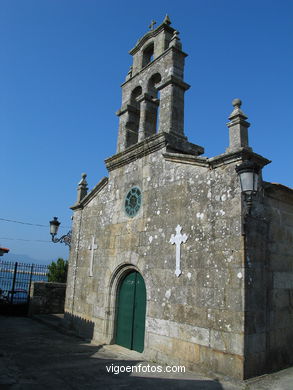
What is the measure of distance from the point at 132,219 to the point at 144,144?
6.63 ft

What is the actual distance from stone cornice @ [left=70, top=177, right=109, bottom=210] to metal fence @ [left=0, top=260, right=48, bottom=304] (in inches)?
183

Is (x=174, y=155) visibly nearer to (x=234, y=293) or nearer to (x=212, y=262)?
(x=212, y=262)

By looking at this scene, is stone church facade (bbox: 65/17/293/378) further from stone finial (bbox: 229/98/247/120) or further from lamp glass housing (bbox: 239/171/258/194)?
lamp glass housing (bbox: 239/171/258/194)

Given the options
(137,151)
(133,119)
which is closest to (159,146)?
(137,151)

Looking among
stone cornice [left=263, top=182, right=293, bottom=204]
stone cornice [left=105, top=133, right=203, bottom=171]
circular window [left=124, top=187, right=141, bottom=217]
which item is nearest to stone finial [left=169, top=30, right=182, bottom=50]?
stone cornice [left=105, top=133, right=203, bottom=171]

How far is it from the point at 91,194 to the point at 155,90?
399 centimetres

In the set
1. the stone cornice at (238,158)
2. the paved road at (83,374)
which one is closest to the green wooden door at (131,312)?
the paved road at (83,374)

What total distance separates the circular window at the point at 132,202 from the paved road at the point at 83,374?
3.50 metres

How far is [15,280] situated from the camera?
1426cm

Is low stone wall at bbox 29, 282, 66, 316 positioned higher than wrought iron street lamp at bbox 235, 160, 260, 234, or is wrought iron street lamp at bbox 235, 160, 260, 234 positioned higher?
wrought iron street lamp at bbox 235, 160, 260, 234

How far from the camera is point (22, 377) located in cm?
557

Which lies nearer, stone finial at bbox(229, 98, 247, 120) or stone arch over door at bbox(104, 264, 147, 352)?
stone finial at bbox(229, 98, 247, 120)

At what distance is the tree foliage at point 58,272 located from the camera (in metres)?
17.2

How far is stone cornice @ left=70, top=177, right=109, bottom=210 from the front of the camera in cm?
1030
